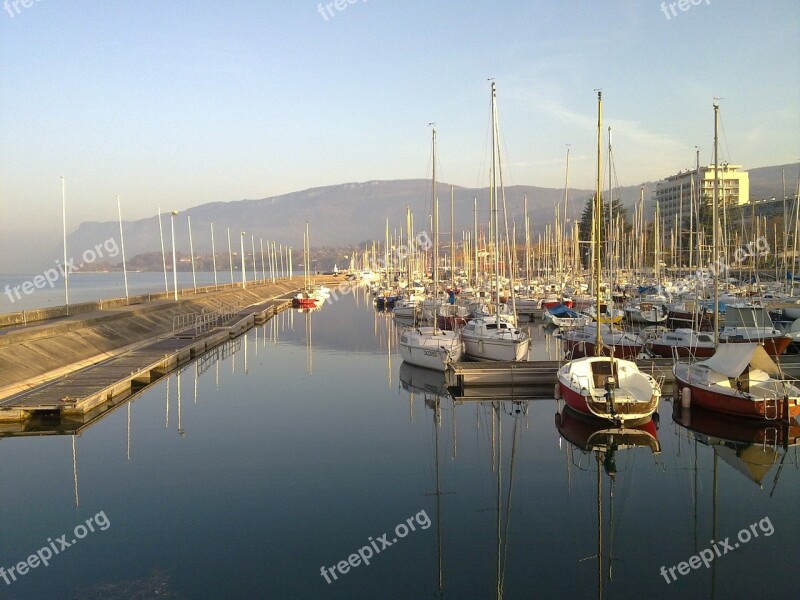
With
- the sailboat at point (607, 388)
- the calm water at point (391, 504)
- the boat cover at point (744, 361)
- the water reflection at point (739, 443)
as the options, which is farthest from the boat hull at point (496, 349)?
the boat cover at point (744, 361)

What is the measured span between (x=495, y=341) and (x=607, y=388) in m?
11.8

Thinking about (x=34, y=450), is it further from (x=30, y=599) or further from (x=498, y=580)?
(x=498, y=580)

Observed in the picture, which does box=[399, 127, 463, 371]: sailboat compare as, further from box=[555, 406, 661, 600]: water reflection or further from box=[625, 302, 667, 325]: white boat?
box=[625, 302, 667, 325]: white boat

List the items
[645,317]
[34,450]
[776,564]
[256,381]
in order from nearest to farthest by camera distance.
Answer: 1. [776,564]
2. [34,450]
3. [256,381]
4. [645,317]

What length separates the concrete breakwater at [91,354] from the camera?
23.5 meters

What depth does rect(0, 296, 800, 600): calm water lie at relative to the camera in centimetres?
1214

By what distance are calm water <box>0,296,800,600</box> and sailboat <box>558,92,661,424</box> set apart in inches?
34.5

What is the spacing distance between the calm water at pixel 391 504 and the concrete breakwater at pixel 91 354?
1.64m

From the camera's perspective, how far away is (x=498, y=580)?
39.8 feet

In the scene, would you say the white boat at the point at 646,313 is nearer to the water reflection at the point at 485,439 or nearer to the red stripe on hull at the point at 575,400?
the water reflection at the point at 485,439

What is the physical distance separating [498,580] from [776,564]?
5376 mm

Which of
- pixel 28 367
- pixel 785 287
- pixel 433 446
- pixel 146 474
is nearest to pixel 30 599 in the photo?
pixel 146 474

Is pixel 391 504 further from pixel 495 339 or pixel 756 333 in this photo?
pixel 756 333

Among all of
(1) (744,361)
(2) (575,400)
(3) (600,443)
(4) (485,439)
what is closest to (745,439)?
(1) (744,361)
